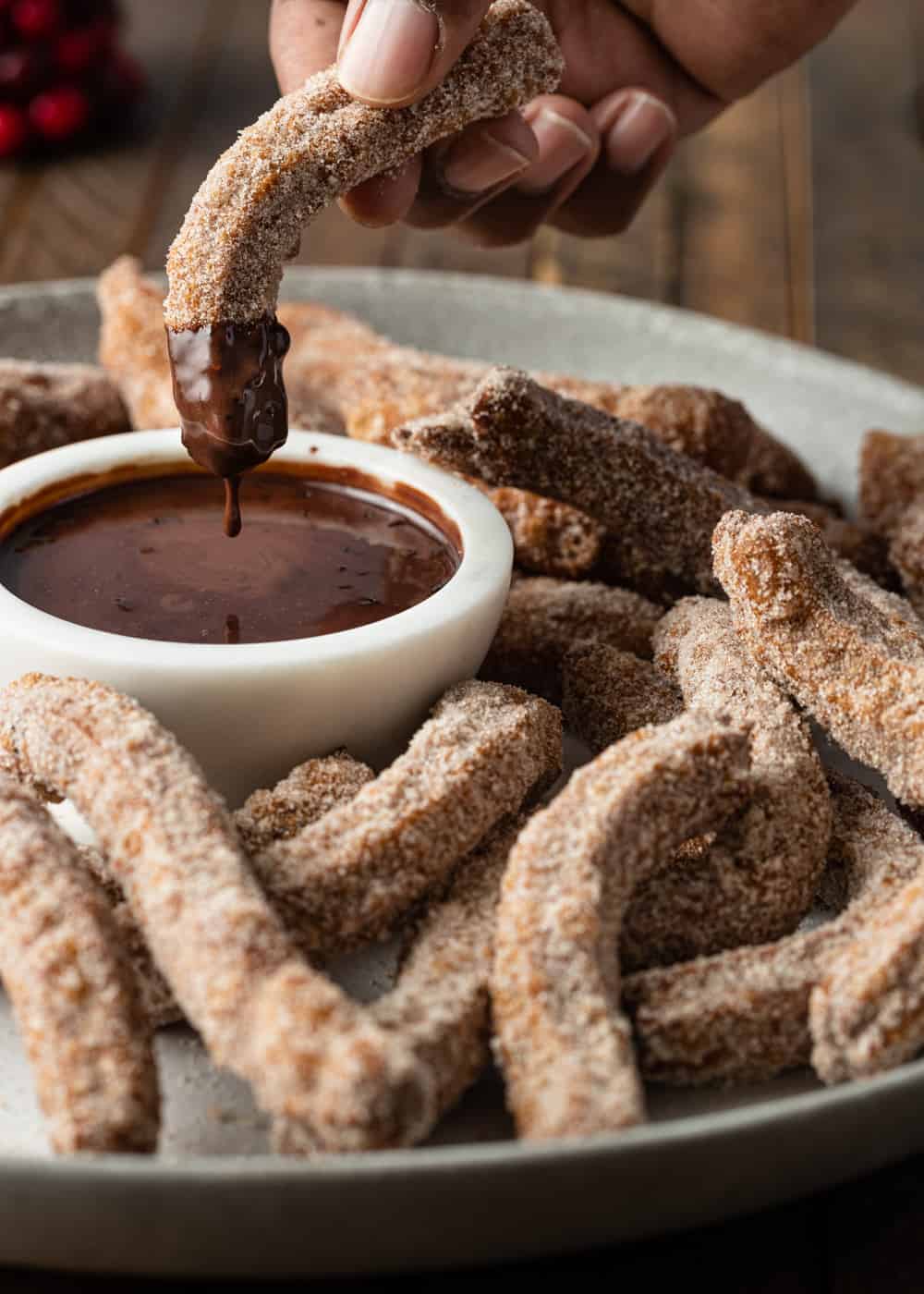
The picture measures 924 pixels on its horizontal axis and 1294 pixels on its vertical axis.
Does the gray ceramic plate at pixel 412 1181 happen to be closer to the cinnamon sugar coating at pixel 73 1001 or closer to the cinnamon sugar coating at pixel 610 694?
the cinnamon sugar coating at pixel 73 1001

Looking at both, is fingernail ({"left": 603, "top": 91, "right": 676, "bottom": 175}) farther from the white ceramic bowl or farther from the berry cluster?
the berry cluster

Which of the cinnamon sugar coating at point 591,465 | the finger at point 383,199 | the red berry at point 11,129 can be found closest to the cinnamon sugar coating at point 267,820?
the cinnamon sugar coating at point 591,465

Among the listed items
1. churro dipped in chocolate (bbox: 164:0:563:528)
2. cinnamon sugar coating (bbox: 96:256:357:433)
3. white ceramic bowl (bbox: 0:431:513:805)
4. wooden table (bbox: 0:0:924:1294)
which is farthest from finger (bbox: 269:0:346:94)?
wooden table (bbox: 0:0:924:1294)

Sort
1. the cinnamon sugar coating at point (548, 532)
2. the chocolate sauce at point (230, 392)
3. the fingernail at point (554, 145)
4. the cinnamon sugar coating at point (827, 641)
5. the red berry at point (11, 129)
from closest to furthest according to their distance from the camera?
the cinnamon sugar coating at point (827, 641), the chocolate sauce at point (230, 392), the cinnamon sugar coating at point (548, 532), the fingernail at point (554, 145), the red berry at point (11, 129)

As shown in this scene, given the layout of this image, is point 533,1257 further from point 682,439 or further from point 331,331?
point 331,331

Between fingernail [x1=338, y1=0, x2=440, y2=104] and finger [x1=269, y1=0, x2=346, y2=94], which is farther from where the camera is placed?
finger [x1=269, y1=0, x2=346, y2=94]
